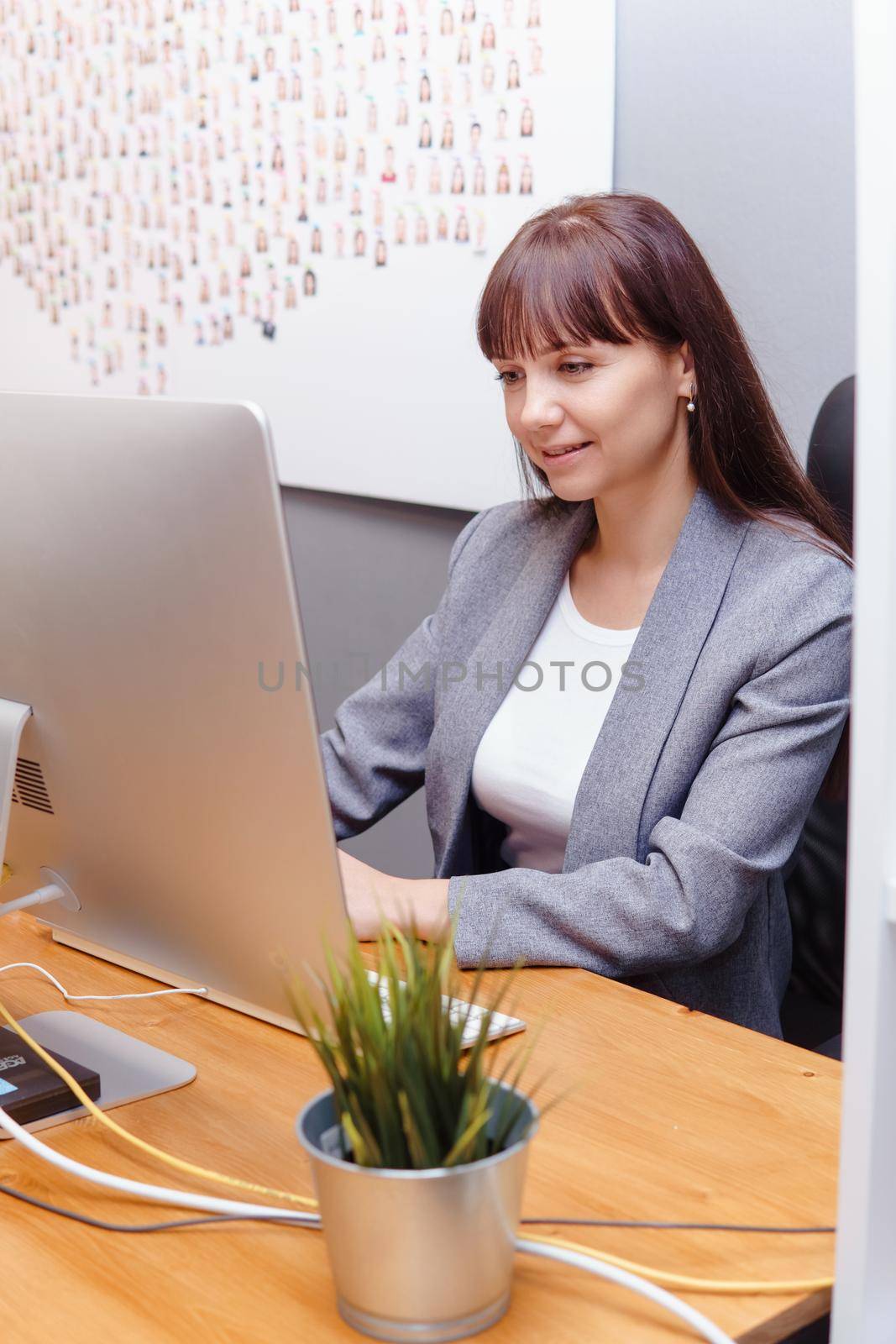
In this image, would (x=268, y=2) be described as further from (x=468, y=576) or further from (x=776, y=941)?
(x=776, y=941)

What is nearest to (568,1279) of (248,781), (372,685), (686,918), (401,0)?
(248,781)

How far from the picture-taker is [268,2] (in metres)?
2.42

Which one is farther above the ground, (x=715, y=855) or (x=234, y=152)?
(x=234, y=152)

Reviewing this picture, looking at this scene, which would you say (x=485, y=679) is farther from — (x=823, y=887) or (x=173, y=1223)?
(x=173, y=1223)

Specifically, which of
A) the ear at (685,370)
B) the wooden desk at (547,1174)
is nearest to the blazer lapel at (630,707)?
the ear at (685,370)

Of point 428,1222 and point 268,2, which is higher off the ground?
point 268,2

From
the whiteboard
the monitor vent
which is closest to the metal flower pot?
the monitor vent

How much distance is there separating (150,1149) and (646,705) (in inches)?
27.2

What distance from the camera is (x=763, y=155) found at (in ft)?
5.80

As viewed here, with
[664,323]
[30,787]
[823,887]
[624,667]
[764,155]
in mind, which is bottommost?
[823,887]

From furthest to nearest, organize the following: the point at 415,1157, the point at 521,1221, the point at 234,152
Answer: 1. the point at 234,152
2. the point at 521,1221
3. the point at 415,1157

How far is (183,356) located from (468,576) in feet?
4.32

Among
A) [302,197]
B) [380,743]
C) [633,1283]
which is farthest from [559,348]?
[302,197]

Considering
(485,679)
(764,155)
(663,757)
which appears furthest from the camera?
(764,155)
